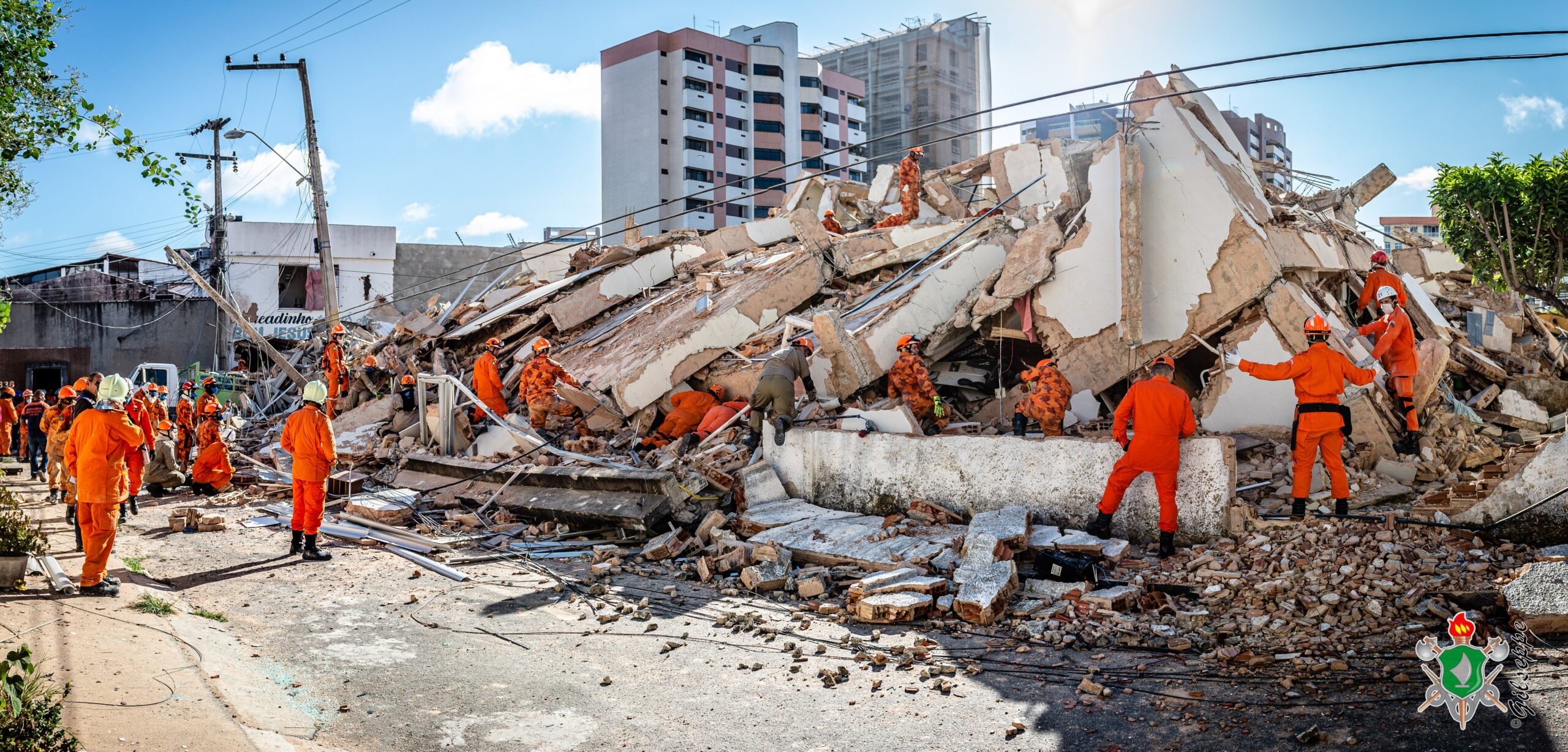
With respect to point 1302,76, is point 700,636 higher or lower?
lower

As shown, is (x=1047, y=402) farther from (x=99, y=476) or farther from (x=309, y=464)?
(x=99, y=476)

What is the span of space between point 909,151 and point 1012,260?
7.74 metres

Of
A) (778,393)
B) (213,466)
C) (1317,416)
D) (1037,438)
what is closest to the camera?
(1317,416)

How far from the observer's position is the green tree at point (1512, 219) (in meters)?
10.9

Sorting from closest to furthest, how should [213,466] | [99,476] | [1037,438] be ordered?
[99,476]
[1037,438]
[213,466]

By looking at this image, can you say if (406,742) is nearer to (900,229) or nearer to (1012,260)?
(1012,260)

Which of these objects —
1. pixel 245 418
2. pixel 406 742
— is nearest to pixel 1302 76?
pixel 406 742

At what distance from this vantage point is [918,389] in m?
9.99

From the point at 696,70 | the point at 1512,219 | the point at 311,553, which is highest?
the point at 696,70

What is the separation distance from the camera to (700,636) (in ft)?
20.4

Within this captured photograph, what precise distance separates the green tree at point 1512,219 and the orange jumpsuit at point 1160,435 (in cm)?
659

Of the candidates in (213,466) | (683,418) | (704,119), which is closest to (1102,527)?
(683,418)

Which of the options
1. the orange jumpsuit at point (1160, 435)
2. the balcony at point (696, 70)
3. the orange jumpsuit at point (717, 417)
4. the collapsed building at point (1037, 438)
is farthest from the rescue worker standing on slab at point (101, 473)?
the balcony at point (696, 70)

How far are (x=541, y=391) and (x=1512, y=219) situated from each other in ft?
37.9
